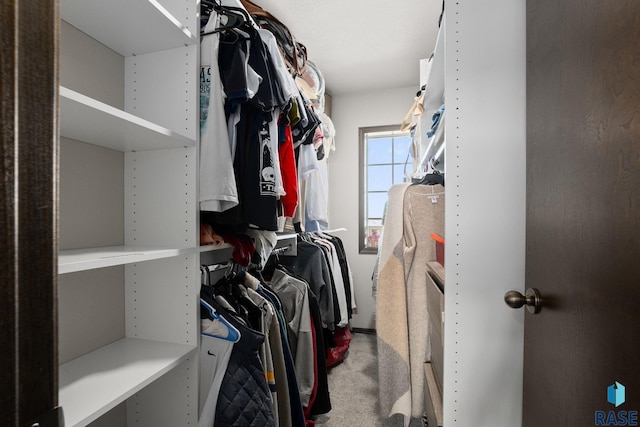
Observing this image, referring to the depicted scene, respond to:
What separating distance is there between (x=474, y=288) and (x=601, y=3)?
0.68m

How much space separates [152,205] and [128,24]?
1.89ft

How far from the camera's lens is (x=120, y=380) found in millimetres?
857

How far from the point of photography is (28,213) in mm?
290

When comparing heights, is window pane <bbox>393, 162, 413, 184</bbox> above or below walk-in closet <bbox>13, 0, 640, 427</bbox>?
above

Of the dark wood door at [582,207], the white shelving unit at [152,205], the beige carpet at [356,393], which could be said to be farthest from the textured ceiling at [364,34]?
the beige carpet at [356,393]

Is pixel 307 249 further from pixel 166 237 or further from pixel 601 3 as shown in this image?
pixel 601 3

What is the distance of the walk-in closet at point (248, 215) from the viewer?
0.32m

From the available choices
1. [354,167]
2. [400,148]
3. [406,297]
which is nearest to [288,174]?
[406,297]

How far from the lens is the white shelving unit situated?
0.94m

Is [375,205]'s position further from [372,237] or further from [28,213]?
[28,213]

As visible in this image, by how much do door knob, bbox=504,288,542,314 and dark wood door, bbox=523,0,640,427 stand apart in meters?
0.02
